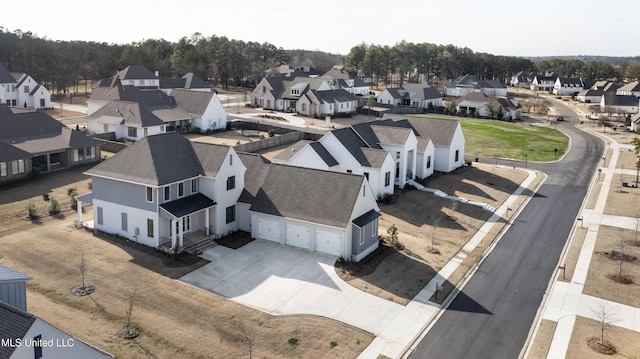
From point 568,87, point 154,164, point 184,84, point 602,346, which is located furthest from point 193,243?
point 568,87

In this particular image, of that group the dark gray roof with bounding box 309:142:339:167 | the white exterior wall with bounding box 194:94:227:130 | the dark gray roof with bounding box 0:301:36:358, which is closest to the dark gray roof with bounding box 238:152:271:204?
the dark gray roof with bounding box 309:142:339:167

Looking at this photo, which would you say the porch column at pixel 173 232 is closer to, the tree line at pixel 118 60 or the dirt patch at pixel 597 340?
the dirt patch at pixel 597 340

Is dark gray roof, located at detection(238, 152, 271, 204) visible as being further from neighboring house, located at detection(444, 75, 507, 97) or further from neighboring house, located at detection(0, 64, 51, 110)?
neighboring house, located at detection(444, 75, 507, 97)

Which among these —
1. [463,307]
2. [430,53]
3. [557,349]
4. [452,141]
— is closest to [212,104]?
[452,141]

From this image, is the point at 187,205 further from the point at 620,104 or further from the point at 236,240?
the point at 620,104

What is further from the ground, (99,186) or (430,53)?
(430,53)

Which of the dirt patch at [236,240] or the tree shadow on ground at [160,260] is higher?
the dirt patch at [236,240]

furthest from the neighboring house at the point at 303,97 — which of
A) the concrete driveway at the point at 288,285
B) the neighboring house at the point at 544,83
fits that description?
the neighboring house at the point at 544,83

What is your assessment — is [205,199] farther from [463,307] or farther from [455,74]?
[455,74]
